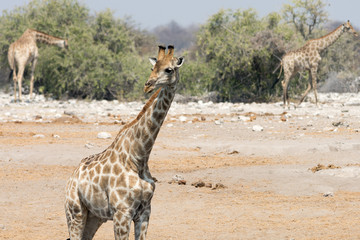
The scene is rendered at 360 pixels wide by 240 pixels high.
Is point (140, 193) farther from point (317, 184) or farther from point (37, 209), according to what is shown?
point (317, 184)

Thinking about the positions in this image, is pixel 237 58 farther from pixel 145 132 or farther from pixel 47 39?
pixel 145 132

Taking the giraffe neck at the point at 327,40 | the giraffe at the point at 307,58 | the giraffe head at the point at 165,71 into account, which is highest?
the giraffe neck at the point at 327,40

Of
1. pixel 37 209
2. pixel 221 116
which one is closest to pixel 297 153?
pixel 37 209

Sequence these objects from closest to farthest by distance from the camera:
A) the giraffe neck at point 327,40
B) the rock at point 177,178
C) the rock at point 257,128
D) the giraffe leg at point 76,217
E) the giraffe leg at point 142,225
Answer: the giraffe leg at point 142,225, the giraffe leg at point 76,217, the rock at point 177,178, the rock at point 257,128, the giraffe neck at point 327,40

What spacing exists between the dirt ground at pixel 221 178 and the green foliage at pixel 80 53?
9.10m

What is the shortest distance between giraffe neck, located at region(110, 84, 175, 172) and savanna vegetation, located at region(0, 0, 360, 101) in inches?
729

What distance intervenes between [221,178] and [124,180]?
522cm

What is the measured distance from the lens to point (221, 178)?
32.6 feet

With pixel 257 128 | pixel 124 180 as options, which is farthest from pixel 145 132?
pixel 257 128

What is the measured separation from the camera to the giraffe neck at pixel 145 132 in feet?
15.8

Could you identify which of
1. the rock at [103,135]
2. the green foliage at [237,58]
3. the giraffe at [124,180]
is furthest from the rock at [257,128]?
the giraffe at [124,180]

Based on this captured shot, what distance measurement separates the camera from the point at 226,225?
727 cm

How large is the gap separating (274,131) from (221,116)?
12.8ft

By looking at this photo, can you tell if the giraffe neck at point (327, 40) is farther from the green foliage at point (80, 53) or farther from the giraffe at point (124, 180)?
the giraffe at point (124, 180)
